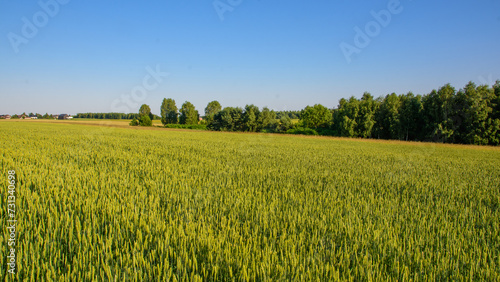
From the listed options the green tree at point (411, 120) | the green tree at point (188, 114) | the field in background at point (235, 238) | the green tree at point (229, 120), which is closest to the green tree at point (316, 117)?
the green tree at point (229, 120)

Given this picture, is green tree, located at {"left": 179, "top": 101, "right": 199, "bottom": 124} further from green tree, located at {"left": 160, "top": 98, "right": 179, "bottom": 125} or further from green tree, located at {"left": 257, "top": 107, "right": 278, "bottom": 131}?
green tree, located at {"left": 257, "top": 107, "right": 278, "bottom": 131}

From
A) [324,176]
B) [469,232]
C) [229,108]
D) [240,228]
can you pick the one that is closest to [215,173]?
[324,176]

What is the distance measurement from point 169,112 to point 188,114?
1366cm

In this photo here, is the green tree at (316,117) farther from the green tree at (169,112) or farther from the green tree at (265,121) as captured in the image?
the green tree at (169,112)

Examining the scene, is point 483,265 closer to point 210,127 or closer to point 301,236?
point 301,236

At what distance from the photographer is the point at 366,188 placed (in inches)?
255

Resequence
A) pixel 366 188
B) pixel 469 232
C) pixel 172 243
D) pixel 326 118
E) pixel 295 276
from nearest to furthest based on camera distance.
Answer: pixel 295 276, pixel 172 243, pixel 469 232, pixel 366 188, pixel 326 118

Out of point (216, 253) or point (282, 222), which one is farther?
point (282, 222)

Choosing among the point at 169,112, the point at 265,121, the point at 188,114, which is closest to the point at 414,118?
the point at 265,121

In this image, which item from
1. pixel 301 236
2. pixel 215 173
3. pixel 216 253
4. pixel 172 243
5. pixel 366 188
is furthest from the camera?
pixel 215 173

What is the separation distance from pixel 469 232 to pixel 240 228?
356cm

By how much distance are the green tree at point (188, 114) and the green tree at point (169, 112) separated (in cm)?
419

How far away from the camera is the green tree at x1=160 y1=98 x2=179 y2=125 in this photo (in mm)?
99750

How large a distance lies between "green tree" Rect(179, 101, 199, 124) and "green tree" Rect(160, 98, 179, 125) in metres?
4.19
